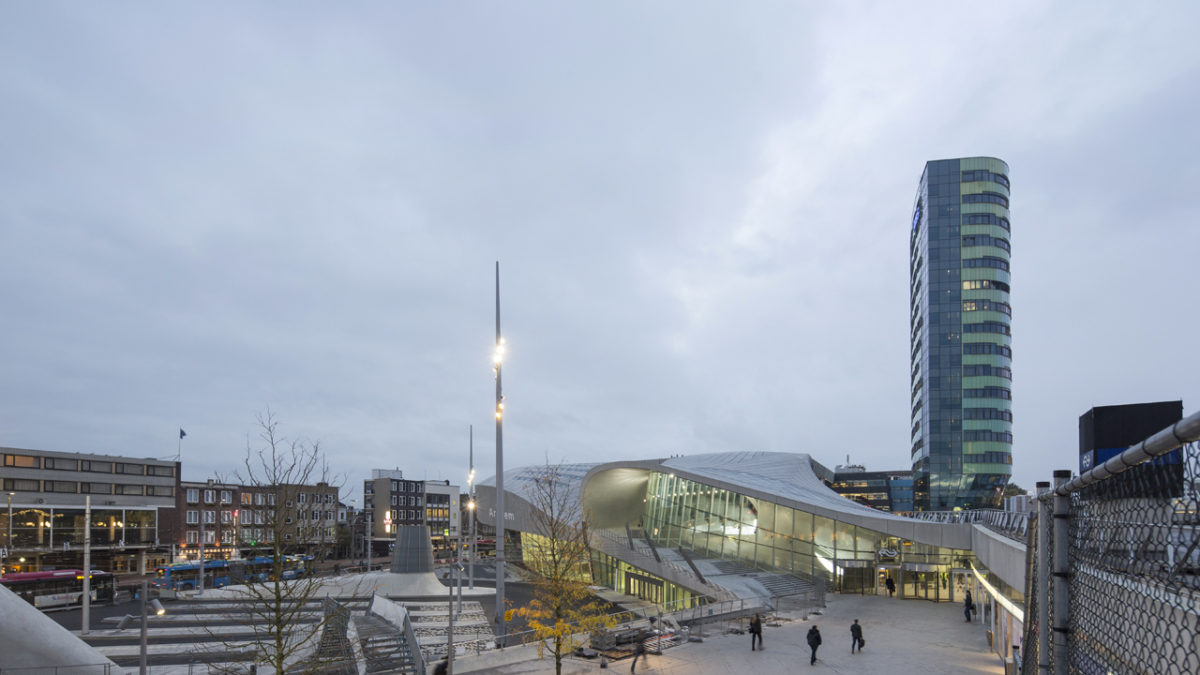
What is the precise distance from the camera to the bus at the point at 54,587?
45.8m

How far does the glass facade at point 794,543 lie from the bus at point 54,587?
1608 inches

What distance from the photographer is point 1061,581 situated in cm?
379

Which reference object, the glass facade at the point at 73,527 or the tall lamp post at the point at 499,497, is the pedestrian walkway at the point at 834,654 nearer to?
the tall lamp post at the point at 499,497

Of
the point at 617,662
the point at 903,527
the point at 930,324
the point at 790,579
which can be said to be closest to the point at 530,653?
the point at 617,662

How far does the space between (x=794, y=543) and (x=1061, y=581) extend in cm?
3941

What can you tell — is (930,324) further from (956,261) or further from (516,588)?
(516,588)

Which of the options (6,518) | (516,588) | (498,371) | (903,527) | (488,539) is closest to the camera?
(498,371)

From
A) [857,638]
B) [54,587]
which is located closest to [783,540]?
[857,638]

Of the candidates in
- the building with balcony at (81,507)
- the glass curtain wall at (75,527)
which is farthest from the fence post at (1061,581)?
the glass curtain wall at (75,527)

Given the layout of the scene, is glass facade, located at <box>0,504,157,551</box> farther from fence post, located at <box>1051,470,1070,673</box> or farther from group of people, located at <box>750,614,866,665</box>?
fence post, located at <box>1051,470,1070,673</box>

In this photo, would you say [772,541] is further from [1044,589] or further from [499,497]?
[1044,589]

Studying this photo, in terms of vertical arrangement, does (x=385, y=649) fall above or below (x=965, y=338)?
below

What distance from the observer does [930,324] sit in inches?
3937

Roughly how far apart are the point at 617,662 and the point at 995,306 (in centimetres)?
9344
